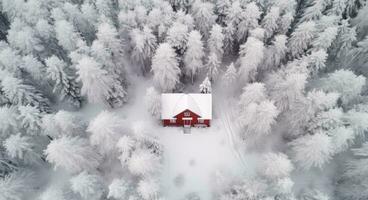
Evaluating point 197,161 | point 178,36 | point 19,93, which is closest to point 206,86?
point 178,36

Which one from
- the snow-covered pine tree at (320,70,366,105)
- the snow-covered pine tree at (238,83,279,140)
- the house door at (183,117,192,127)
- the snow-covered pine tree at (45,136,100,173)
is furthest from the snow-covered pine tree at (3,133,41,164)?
the snow-covered pine tree at (320,70,366,105)

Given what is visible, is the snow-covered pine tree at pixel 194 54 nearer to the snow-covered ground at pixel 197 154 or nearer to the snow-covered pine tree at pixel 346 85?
the snow-covered ground at pixel 197 154

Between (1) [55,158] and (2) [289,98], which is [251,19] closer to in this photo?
(2) [289,98]

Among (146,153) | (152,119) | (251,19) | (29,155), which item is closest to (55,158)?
(29,155)

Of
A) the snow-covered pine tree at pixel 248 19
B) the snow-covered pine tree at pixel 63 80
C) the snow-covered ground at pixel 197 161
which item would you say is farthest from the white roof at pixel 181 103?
the snow-covered pine tree at pixel 63 80

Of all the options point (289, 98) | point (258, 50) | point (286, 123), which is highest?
point (258, 50)

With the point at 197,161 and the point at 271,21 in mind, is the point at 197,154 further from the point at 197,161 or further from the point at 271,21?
the point at 271,21
